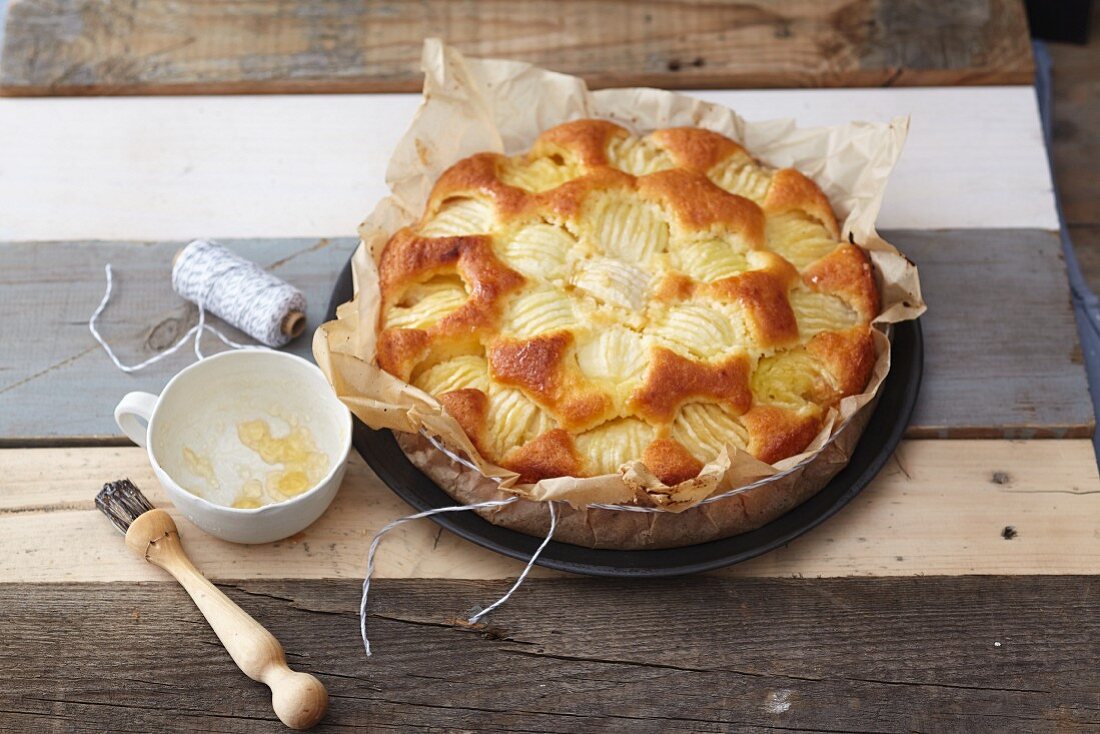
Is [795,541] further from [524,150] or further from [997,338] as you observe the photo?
[524,150]

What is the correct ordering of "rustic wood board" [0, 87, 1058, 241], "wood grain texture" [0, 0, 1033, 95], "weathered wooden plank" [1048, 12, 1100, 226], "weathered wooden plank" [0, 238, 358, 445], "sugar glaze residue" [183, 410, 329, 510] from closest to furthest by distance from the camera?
"sugar glaze residue" [183, 410, 329, 510]
"weathered wooden plank" [0, 238, 358, 445]
"rustic wood board" [0, 87, 1058, 241]
"wood grain texture" [0, 0, 1033, 95]
"weathered wooden plank" [1048, 12, 1100, 226]

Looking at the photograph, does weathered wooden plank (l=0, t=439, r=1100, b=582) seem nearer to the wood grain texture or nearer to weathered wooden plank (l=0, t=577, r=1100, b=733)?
weathered wooden plank (l=0, t=577, r=1100, b=733)

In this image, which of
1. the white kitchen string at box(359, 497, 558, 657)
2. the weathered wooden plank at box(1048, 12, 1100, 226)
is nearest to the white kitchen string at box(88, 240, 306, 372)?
the white kitchen string at box(359, 497, 558, 657)

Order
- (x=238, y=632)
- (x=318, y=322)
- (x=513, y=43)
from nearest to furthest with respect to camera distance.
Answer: (x=238, y=632) < (x=318, y=322) < (x=513, y=43)

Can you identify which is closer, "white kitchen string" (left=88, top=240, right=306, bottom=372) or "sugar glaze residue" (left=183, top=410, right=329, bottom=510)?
"sugar glaze residue" (left=183, top=410, right=329, bottom=510)

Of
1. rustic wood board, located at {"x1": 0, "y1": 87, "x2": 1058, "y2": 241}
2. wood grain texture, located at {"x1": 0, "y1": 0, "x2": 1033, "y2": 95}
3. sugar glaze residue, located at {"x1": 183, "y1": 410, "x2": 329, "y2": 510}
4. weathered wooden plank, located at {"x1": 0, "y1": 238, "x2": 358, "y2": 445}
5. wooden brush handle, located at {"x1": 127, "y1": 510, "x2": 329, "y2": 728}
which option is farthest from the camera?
wood grain texture, located at {"x1": 0, "y1": 0, "x2": 1033, "y2": 95}

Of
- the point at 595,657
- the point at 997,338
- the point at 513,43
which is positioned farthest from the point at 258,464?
the point at 997,338

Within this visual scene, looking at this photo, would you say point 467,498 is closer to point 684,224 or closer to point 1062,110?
point 684,224
